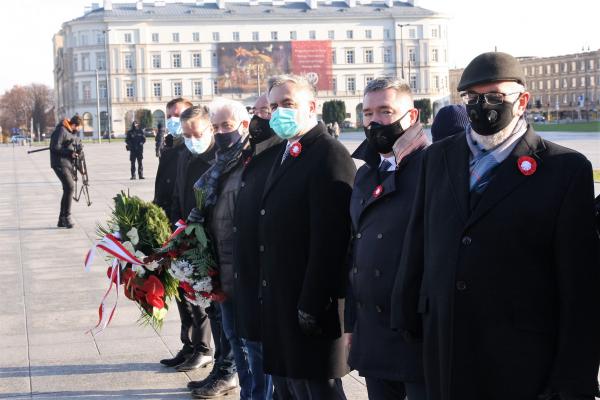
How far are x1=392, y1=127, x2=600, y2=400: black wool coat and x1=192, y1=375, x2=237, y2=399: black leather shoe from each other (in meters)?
2.81

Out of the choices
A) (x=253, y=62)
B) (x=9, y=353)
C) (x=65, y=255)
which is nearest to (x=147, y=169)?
(x=65, y=255)

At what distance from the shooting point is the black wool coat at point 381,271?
3.77 metres

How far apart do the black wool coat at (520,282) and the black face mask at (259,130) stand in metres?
1.83

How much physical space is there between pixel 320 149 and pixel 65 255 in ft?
28.4

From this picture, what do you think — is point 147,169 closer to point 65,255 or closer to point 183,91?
point 65,255

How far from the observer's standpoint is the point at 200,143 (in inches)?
247

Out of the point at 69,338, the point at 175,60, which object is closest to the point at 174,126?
the point at 69,338

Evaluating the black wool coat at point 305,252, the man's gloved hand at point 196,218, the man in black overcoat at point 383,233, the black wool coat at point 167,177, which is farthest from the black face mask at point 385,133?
the black wool coat at point 167,177

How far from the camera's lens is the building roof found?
402ft

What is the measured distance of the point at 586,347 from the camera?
3135mm

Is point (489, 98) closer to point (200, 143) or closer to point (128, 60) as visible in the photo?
point (200, 143)

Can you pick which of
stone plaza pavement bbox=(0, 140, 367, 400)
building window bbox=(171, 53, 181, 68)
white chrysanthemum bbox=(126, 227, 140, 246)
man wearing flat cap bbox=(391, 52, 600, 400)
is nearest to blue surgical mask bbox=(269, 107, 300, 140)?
man wearing flat cap bbox=(391, 52, 600, 400)

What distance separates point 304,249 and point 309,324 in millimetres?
397

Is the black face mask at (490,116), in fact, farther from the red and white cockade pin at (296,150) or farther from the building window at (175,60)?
the building window at (175,60)
